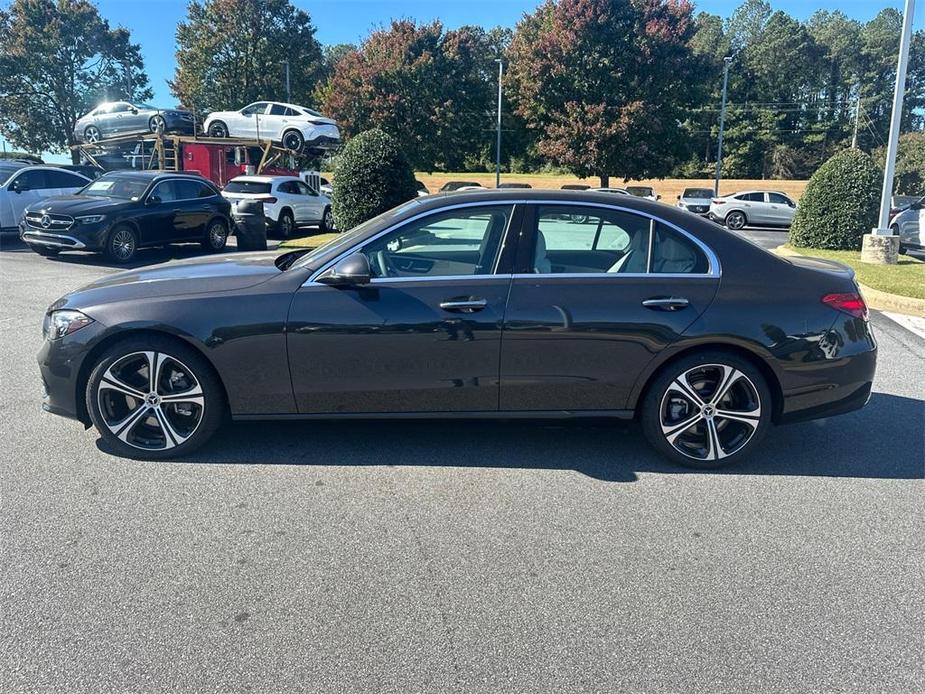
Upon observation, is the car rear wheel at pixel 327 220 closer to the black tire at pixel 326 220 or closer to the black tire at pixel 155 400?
the black tire at pixel 326 220

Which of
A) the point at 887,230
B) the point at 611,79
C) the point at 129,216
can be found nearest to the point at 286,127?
the point at 129,216

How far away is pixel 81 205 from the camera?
42.8ft

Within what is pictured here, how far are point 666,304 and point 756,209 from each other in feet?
84.5

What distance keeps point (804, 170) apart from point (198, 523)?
62.7 metres

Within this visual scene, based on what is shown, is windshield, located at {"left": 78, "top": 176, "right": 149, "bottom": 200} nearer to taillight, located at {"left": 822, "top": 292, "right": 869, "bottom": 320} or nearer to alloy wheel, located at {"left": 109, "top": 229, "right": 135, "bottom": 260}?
alloy wheel, located at {"left": 109, "top": 229, "right": 135, "bottom": 260}

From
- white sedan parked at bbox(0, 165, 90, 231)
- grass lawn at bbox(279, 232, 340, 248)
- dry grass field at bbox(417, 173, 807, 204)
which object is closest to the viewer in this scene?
white sedan parked at bbox(0, 165, 90, 231)

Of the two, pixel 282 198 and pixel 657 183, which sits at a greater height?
pixel 657 183

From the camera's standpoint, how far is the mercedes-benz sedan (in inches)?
160

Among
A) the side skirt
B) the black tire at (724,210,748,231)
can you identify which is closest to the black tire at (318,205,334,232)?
the black tire at (724,210,748,231)

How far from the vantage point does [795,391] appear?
4.23 m

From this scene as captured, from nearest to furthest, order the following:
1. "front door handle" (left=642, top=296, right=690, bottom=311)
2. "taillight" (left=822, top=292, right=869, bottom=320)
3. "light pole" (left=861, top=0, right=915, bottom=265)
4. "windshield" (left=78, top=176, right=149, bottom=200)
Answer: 1. "front door handle" (left=642, top=296, right=690, bottom=311)
2. "taillight" (left=822, top=292, right=869, bottom=320)
3. "light pole" (left=861, top=0, right=915, bottom=265)
4. "windshield" (left=78, top=176, right=149, bottom=200)

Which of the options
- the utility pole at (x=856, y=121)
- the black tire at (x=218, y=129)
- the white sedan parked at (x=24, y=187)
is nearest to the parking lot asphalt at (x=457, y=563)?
the white sedan parked at (x=24, y=187)

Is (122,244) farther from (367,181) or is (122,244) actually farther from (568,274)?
(568,274)

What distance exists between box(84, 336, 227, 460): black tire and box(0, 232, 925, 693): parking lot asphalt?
14 centimetres
